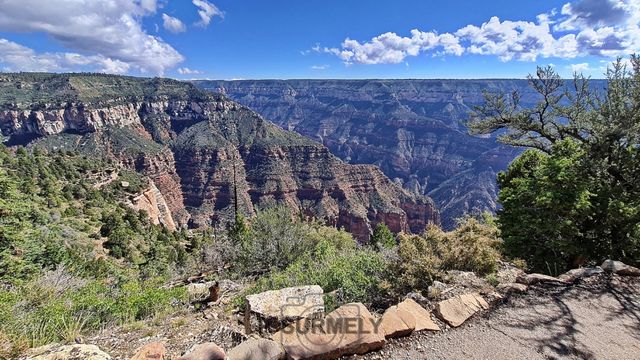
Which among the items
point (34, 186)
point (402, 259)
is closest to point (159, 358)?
point (402, 259)

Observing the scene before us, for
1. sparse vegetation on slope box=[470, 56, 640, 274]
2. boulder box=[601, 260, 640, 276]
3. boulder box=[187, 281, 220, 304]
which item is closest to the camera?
boulder box=[601, 260, 640, 276]

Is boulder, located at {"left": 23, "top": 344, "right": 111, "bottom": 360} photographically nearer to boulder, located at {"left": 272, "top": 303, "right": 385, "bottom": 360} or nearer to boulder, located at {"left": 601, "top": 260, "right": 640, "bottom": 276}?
boulder, located at {"left": 272, "top": 303, "right": 385, "bottom": 360}

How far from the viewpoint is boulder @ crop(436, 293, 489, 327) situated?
5915mm

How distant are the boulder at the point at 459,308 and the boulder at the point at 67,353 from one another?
16.7 ft

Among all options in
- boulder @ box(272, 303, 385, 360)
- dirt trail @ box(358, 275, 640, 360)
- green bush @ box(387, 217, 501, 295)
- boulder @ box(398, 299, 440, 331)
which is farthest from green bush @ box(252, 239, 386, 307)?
dirt trail @ box(358, 275, 640, 360)

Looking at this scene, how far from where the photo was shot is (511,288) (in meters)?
7.16

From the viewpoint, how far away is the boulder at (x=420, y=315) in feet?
18.4

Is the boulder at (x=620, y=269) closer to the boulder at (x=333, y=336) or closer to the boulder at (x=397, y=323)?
the boulder at (x=397, y=323)

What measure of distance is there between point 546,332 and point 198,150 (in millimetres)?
146343

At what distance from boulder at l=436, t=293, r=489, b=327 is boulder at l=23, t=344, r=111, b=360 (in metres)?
5.10

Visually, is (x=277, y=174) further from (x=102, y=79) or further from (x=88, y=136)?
(x=102, y=79)

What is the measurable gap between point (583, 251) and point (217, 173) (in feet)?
434

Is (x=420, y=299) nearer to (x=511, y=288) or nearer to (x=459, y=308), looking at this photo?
(x=459, y=308)

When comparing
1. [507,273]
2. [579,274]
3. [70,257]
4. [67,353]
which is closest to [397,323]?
[67,353]
